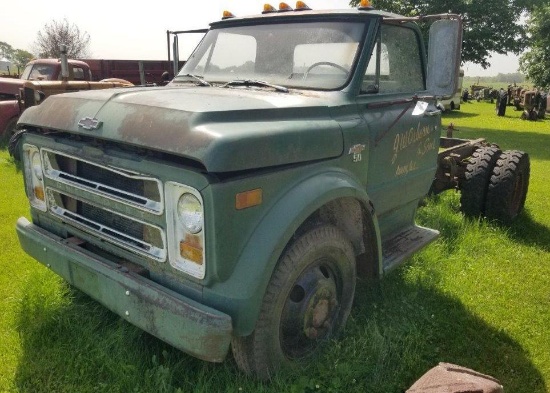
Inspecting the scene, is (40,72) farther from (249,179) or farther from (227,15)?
(249,179)

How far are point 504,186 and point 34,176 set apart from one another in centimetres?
433

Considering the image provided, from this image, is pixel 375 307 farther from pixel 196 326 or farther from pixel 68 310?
pixel 68 310

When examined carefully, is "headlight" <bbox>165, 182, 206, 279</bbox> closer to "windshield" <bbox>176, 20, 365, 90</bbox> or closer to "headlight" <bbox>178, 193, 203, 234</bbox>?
"headlight" <bbox>178, 193, 203, 234</bbox>

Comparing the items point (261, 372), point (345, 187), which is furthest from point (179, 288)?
point (345, 187)

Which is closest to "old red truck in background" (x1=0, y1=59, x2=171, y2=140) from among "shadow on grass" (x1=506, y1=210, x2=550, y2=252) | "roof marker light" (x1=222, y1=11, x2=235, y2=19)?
"roof marker light" (x1=222, y1=11, x2=235, y2=19)

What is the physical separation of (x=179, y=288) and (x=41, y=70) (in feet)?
34.5

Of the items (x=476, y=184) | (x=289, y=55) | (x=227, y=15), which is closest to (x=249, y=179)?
(x=289, y=55)

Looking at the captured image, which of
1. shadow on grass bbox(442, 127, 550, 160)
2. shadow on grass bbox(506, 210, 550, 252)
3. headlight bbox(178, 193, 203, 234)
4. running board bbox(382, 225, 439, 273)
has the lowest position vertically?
shadow on grass bbox(442, 127, 550, 160)

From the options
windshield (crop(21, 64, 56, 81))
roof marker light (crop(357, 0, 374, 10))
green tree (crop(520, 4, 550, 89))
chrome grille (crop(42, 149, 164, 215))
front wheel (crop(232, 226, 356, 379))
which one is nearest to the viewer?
chrome grille (crop(42, 149, 164, 215))

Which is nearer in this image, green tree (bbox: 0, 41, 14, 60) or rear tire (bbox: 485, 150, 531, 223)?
rear tire (bbox: 485, 150, 531, 223)

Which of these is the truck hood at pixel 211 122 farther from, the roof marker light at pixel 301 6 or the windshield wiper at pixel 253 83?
the roof marker light at pixel 301 6

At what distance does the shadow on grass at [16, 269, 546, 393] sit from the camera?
8.57 feet

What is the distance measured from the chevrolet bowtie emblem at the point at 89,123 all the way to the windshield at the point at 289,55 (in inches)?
44.3

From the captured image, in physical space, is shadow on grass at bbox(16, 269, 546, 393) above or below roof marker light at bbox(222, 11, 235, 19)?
below
